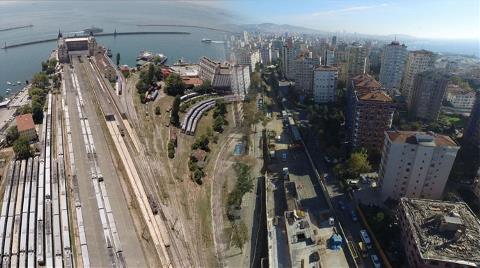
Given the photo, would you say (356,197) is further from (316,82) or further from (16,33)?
(16,33)

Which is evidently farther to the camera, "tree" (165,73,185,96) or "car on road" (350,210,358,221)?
"tree" (165,73,185,96)

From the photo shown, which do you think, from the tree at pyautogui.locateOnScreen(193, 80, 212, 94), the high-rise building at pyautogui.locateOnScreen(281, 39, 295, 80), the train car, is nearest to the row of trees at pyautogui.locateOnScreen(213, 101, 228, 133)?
the tree at pyautogui.locateOnScreen(193, 80, 212, 94)

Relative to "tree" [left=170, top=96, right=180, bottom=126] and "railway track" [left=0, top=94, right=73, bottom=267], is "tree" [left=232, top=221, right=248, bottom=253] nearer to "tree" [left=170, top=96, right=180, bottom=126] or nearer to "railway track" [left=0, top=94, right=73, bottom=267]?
"railway track" [left=0, top=94, right=73, bottom=267]

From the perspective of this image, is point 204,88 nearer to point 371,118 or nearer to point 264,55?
point 371,118

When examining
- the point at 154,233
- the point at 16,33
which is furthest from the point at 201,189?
the point at 16,33

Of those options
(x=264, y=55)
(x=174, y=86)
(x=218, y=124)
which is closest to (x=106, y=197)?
(x=218, y=124)

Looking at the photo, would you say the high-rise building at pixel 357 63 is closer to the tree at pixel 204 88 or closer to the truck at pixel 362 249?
the tree at pixel 204 88
